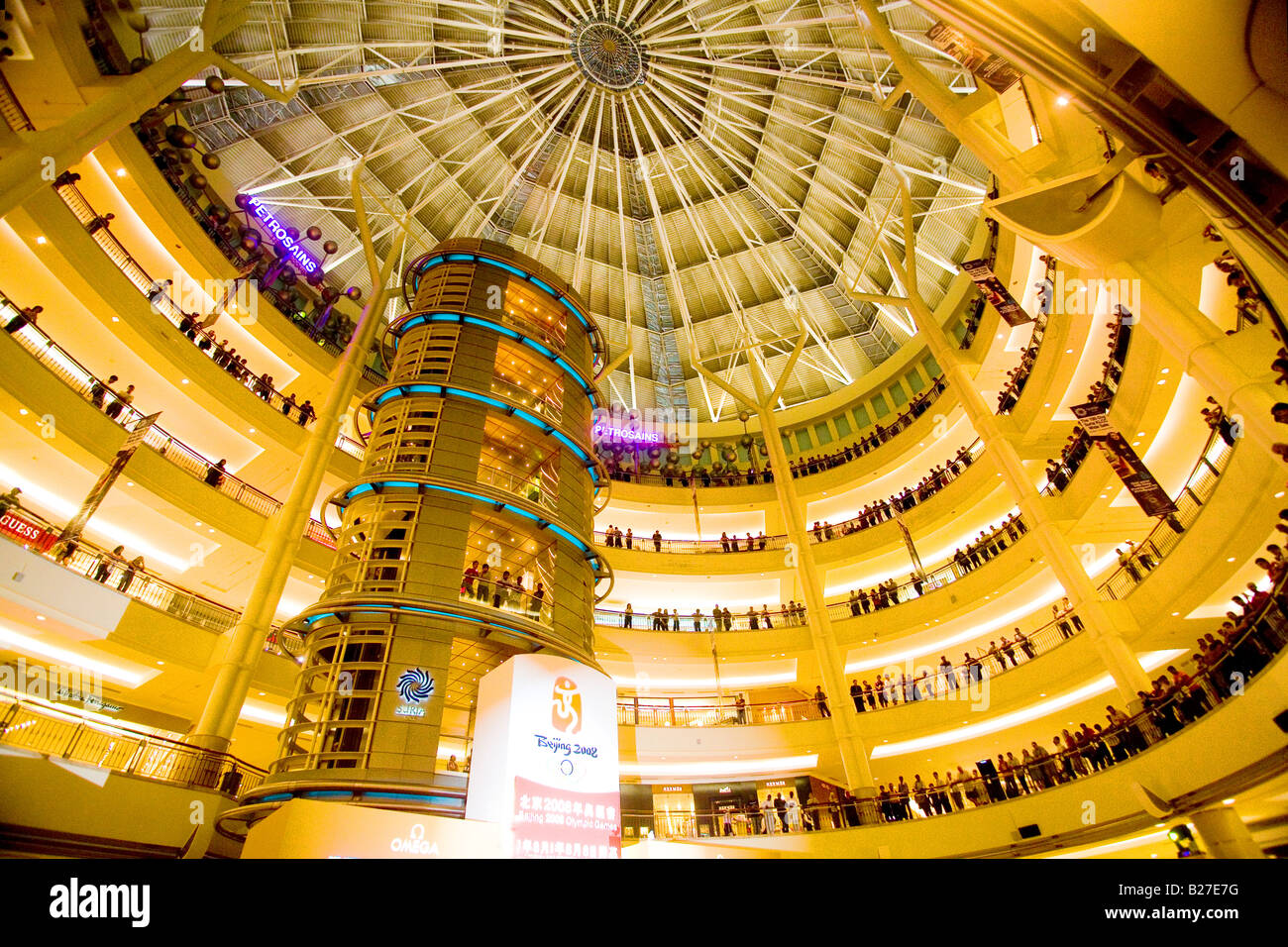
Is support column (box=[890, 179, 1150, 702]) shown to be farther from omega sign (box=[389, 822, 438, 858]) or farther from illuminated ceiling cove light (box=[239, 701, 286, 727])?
illuminated ceiling cove light (box=[239, 701, 286, 727])

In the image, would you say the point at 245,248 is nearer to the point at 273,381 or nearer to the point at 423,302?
the point at 273,381

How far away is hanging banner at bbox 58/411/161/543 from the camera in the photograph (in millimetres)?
16953

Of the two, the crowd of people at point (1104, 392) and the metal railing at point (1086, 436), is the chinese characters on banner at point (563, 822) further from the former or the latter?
the metal railing at point (1086, 436)

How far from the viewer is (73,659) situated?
60.9 ft

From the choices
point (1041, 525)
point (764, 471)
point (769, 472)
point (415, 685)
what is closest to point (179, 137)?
point (415, 685)

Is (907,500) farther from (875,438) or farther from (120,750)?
(120,750)

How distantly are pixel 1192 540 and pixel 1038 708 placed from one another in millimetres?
10018

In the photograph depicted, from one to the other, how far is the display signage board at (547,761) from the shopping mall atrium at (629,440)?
3.4 inches

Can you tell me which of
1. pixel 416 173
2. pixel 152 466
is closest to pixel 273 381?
pixel 152 466

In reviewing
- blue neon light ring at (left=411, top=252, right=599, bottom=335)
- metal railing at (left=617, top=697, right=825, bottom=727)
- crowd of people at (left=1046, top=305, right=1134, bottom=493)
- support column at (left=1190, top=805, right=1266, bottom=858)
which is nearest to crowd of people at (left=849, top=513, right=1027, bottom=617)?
crowd of people at (left=1046, top=305, right=1134, bottom=493)

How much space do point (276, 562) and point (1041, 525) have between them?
79.0 ft

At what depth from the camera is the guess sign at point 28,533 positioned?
52.1 feet

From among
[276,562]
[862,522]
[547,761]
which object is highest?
[862,522]
